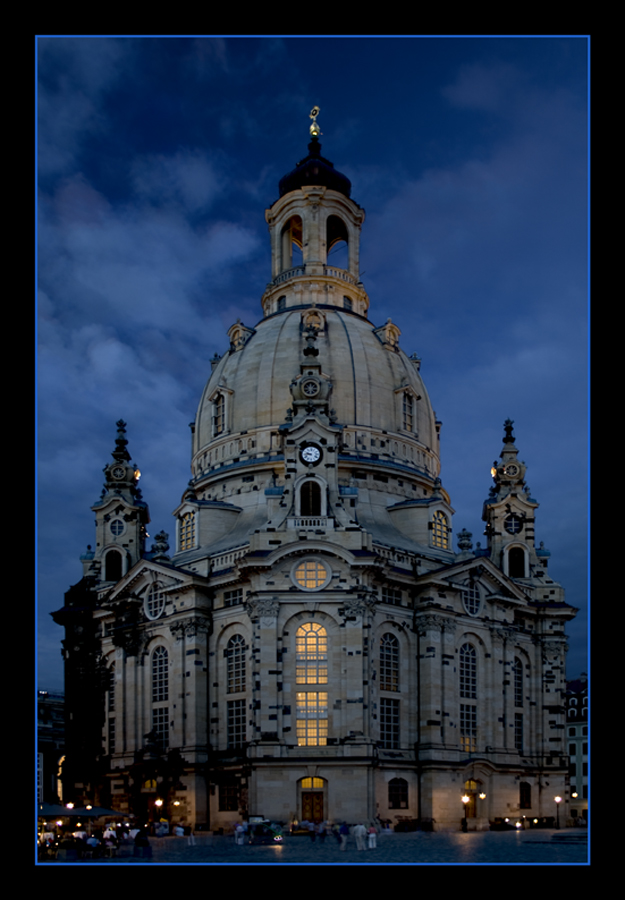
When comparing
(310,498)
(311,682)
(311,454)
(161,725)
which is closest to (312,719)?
(311,682)

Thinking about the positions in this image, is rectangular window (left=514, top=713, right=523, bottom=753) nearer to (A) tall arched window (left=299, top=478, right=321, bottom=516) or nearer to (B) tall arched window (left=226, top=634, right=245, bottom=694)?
(B) tall arched window (left=226, top=634, right=245, bottom=694)

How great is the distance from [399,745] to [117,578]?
31901 millimetres

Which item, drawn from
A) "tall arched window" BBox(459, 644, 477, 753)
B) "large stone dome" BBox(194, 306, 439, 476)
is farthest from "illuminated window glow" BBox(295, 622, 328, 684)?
"large stone dome" BBox(194, 306, 439, 476)

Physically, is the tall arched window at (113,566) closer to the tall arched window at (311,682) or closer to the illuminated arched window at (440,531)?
the tall arched window at (311,682)

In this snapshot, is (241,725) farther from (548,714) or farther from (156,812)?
(548,714)

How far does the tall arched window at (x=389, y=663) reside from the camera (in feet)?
244

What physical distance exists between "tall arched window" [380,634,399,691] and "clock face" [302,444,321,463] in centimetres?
1461

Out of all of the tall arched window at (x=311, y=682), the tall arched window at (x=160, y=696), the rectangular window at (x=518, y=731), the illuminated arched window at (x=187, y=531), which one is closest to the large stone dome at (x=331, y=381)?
the illuminated arched window at (x=187, y=531)

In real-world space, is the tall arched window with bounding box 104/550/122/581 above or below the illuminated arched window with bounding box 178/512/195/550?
below

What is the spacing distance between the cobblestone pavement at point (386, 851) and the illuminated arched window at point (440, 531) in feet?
95.0

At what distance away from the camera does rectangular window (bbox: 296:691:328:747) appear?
6881cm

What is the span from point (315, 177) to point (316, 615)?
50.9m

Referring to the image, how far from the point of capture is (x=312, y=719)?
69438 mm

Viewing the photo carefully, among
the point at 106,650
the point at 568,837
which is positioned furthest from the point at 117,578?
the point at 568,837
